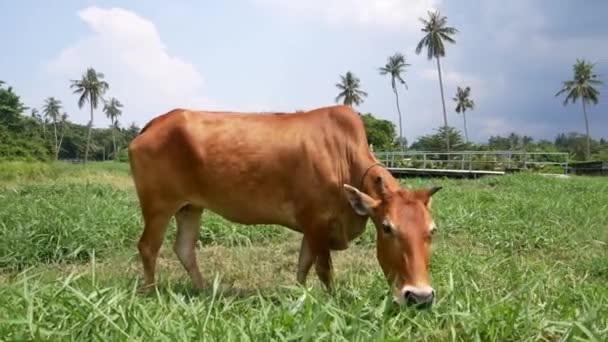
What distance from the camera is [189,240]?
582 centimetres

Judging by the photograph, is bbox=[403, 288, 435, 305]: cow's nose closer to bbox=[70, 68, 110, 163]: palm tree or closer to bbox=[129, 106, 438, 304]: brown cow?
bbox=[129, 106, 438, 304]: brown cow

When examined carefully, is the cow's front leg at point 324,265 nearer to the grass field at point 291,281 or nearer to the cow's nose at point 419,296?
the grass field at point 291,281

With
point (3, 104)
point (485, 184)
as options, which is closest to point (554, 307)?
point (485, 184)

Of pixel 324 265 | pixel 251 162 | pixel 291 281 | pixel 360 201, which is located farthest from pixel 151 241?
pixel 360 201

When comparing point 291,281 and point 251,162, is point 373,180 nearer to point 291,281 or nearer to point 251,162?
point 251,162

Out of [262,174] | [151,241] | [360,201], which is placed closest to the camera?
[360,201]

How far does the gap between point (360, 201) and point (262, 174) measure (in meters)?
1.19

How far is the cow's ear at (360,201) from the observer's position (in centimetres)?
444

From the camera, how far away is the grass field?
264cm

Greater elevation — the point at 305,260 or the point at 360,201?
the point at 360,201

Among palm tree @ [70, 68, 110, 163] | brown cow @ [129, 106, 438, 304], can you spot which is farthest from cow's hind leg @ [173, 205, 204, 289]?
palm tree @ [70, 68, 110, 163]

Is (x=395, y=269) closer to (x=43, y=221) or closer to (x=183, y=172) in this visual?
(x=183, y=172)

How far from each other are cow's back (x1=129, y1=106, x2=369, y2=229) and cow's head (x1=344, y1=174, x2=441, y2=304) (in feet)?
2.00

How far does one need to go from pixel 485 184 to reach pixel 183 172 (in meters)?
16.0
